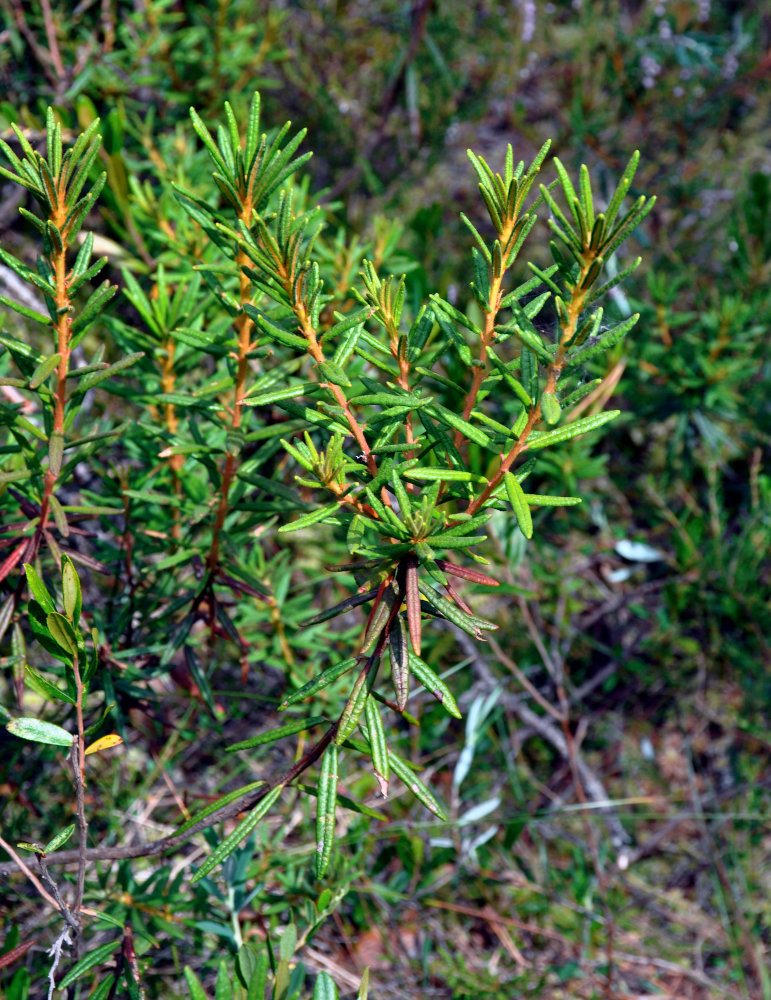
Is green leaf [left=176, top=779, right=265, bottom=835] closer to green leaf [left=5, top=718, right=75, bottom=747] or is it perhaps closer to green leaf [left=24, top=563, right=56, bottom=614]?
green leaf [left=5, top=718, right=75, bottom=747]

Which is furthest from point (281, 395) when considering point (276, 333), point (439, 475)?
point (439, 475)

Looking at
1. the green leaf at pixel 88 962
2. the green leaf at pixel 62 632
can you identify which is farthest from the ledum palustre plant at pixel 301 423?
the green leaf at pixel 88 962

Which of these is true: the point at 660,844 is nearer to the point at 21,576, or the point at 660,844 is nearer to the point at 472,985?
the point at 472,985

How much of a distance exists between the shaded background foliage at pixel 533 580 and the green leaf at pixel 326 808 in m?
0.42

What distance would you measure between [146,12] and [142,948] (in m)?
2.46

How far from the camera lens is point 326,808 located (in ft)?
3.40

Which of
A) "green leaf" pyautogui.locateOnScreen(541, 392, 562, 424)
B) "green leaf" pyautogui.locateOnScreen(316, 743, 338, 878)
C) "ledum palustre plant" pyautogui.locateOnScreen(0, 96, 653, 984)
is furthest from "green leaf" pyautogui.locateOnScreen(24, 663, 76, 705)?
"green leaf" pyautogui.locateOnScreen(541, 392, 562, 424)

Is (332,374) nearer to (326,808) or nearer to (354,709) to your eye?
(354,709)

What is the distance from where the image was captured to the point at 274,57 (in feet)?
8.39

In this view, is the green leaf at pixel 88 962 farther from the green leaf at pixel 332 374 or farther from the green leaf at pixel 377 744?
the green leaf at pixel 332 374

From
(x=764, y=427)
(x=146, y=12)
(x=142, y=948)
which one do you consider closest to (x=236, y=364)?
(x=142, y=948)

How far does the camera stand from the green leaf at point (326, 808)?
3.30ft

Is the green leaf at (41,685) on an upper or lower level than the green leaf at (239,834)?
upper

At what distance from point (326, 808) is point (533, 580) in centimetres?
152
